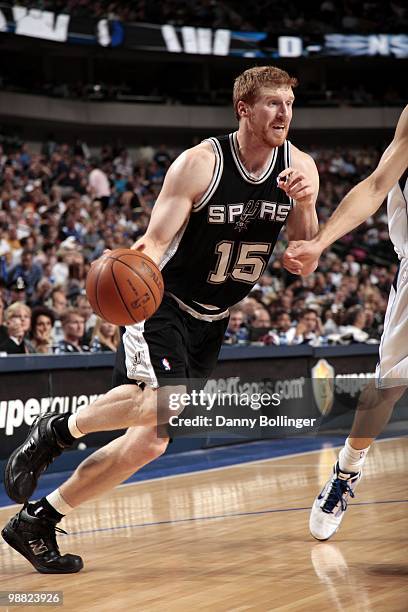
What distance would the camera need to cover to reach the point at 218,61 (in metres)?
27.8

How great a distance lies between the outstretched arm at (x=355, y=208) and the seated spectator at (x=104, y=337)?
5.41 meters

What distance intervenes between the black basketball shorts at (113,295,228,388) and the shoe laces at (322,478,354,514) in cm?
98

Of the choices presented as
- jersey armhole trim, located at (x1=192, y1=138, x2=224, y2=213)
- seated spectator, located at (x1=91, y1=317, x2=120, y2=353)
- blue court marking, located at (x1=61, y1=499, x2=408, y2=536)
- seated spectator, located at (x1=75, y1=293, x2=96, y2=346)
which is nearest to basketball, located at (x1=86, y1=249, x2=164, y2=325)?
jersey armhole trim, located at (x1=192, y1=138, x2=224, y2=213)

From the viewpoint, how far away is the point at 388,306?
15.2 feet

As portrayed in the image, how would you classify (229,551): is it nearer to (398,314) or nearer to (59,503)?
(59,503)

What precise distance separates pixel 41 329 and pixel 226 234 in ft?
14.5

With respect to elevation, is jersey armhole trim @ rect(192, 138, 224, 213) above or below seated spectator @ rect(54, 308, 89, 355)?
above

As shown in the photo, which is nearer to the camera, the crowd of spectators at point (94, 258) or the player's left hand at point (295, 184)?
the player's left hand at point (295, 184)

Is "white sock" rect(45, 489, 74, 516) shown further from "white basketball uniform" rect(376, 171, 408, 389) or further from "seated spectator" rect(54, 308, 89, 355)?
"seated spectator" rect(54, 308, 89, 355)

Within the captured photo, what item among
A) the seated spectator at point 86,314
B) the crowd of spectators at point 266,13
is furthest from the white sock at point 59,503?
the crowd of spectators at point 266,13

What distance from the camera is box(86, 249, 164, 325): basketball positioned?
391 cm

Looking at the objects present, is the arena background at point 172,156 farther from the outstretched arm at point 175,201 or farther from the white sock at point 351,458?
the outstretched arm at point 175,201

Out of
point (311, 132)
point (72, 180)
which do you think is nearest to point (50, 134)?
point (72, 180)

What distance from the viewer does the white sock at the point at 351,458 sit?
16.2ft
